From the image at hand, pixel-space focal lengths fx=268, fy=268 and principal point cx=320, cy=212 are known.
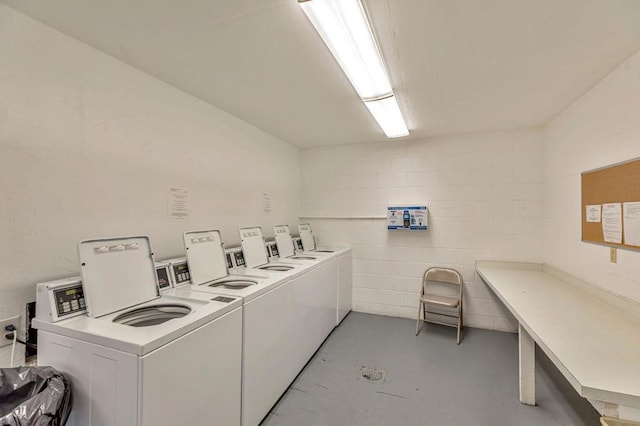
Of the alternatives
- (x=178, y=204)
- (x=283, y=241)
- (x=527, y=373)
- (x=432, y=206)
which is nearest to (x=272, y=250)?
(x=283, y=241)

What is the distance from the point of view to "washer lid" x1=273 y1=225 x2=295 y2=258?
308cm

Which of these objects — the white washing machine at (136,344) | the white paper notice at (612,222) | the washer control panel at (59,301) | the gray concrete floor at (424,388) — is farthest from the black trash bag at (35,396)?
the white paper notice at (612,222)

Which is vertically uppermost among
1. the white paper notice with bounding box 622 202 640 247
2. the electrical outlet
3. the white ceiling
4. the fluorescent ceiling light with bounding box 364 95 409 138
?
the white ceiling

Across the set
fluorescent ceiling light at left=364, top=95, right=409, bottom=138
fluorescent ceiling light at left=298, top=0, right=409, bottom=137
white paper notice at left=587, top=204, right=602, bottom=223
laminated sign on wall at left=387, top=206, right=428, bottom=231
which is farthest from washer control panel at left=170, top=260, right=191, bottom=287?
white paper notice at left=587, top=204, right=602, bottom=223

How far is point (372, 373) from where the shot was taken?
7.62 ft

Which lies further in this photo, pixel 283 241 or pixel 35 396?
pixel 283 241

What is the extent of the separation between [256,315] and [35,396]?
95 cm

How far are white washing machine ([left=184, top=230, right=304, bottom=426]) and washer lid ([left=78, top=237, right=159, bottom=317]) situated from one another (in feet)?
0.98

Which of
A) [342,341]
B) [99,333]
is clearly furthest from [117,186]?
[342,341]

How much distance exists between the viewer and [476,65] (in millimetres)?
1807

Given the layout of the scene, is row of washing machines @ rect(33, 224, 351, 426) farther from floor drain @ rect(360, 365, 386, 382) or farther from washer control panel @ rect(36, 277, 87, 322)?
floor drain @ rect(360, 365, 386, 382)

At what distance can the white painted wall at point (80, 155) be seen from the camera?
132cm

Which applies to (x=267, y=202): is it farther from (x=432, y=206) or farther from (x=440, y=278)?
(x=440, y=278)

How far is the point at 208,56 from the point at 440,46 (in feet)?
4.76
